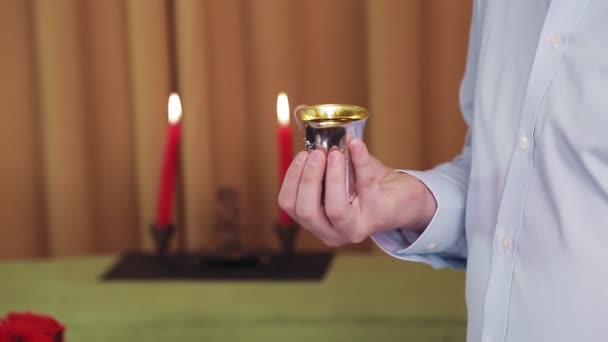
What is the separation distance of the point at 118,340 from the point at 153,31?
485 mm

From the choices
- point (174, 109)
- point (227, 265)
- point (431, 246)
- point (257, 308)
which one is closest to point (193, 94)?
point (174, 109)

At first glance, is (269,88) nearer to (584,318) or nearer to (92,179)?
(92,179)

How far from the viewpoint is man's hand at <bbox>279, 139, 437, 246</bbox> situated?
663 millimetres

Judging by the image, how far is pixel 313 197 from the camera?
2.24 ft

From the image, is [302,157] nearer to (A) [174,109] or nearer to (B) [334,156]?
(B) [334,156]

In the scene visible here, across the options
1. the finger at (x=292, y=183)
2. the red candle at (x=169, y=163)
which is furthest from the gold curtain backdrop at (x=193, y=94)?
the finger at (x=292, y=183)

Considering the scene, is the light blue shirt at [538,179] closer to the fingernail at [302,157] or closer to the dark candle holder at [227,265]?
the fingernail at [302,157]

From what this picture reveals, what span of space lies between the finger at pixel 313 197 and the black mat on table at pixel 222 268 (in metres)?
0.54

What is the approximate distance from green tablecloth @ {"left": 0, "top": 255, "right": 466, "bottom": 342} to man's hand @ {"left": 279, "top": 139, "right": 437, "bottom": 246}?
0.34 m

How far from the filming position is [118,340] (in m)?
1.14

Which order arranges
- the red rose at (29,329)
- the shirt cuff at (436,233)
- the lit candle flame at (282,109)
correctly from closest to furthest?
the red rose at (29,329)
the shirt cuff at (436,233)
the lit candle flame at (282,109)

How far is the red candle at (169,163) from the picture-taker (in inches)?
50.2

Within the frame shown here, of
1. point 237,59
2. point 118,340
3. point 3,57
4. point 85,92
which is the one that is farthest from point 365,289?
point 3,57

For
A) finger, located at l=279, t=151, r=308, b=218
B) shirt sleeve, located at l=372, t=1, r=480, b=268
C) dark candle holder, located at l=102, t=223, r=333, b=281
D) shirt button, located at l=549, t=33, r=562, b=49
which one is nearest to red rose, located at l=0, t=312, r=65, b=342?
finger, located at l=279, t=151, r=308, b=218
